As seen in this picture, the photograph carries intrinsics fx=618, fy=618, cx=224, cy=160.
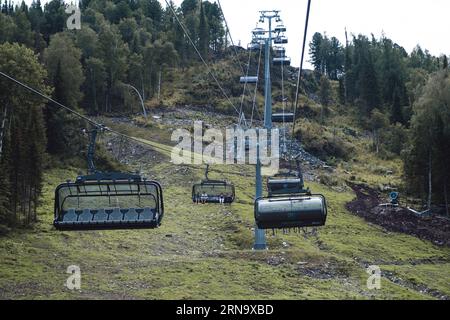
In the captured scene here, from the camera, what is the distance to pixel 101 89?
277 ft

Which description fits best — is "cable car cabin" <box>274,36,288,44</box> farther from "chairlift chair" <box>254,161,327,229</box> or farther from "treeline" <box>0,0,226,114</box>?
"treeline" <box>0,0,226,114</box>

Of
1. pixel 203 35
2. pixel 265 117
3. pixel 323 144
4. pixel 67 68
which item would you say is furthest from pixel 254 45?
pixel 203 35

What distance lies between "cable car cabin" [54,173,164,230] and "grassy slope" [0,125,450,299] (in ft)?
31.2

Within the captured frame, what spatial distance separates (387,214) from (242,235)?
52.6 ft

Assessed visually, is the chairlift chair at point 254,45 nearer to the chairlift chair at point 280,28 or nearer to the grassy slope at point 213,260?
the chairlift chair at point 280,28

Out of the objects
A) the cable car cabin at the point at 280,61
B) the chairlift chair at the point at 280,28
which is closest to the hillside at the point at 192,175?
the cable car cabin at the point at 280,61

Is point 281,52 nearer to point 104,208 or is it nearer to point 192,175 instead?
point 192,175

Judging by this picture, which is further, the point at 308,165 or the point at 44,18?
the point at 44,18

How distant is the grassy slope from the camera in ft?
97.8

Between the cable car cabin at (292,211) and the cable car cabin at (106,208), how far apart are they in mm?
3221

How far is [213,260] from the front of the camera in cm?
3525

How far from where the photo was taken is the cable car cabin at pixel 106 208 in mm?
18188
